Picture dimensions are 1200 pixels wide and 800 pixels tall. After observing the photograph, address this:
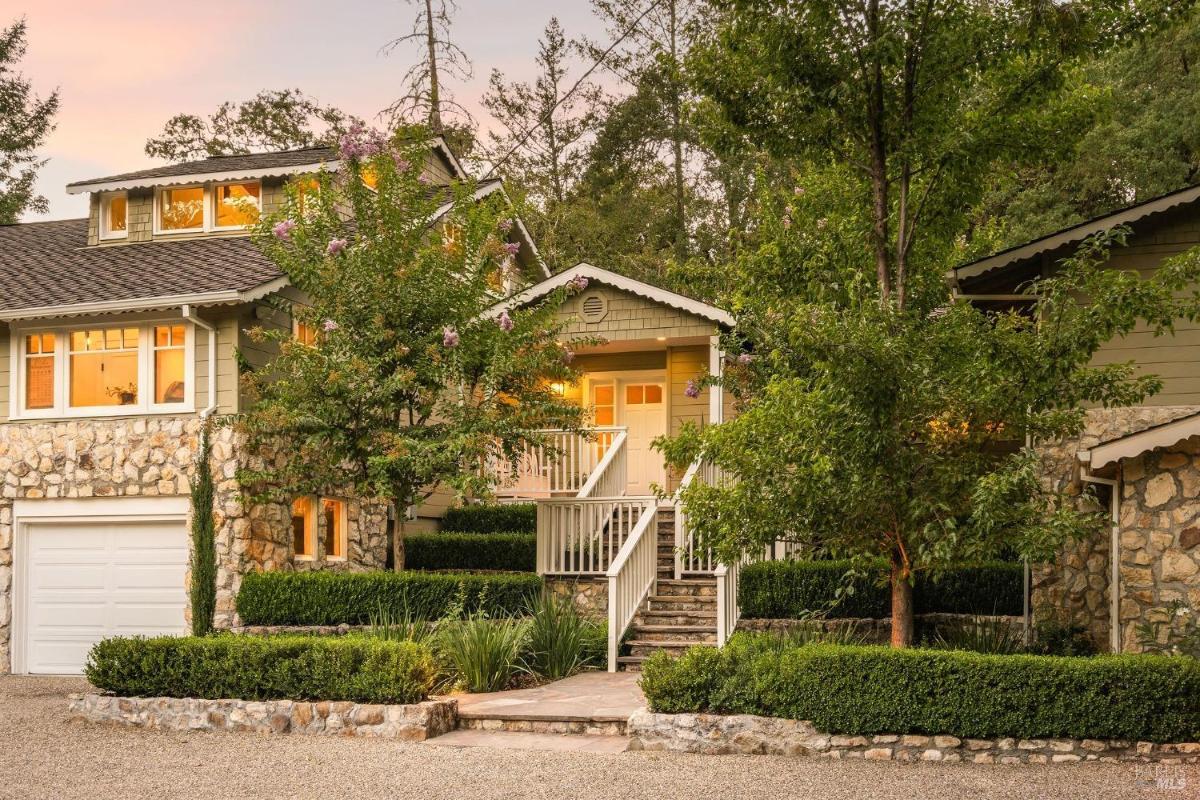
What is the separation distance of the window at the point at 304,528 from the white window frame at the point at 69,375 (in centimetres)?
198

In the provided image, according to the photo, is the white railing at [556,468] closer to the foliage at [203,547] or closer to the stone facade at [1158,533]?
the foliage at [203,547]

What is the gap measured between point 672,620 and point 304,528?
5614 mm

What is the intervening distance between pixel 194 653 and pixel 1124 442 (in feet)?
29.0

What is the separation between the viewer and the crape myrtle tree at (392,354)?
1466cm

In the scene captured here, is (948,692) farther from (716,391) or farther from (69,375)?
(69,375)

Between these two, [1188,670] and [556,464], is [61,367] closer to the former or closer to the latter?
[556,464]

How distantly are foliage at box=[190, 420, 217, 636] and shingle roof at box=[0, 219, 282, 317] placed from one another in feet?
6.72

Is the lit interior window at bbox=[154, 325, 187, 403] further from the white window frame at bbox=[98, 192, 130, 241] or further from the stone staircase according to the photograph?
the stone staircase

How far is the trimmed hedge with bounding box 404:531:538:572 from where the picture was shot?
57.1 ft

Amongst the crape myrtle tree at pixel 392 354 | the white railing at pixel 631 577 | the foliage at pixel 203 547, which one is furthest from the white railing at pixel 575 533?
the foliage at pixel 203 547

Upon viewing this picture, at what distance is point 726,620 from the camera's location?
44.1 ft

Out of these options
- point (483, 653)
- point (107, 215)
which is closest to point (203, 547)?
point (483, 653)

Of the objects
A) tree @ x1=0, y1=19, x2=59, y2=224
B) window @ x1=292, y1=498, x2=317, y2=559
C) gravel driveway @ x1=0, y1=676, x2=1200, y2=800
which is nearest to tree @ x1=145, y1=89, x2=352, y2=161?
tree @ x1=0, y1=19, x2=59, y2=224

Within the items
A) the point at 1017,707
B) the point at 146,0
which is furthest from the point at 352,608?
the point at 146,0
